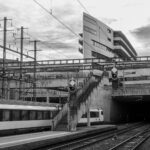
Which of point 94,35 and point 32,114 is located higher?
point 94,35

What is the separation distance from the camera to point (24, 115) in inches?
1097

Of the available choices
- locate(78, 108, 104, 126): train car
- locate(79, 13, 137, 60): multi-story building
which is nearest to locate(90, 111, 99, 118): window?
locate(78, 108, 104, 126): train car

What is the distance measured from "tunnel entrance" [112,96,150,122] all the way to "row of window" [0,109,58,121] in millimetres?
28846

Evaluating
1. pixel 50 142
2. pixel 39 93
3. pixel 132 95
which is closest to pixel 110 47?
pixel 39 93

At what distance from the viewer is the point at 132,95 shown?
54000 mm

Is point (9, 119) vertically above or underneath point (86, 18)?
underneath

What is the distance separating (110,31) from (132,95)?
7039 centimetres

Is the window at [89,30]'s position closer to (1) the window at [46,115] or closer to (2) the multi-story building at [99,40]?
(2) the multi-story building at [99,40]

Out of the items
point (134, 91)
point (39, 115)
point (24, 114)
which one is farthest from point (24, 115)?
point (134, 91)

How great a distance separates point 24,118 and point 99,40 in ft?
270

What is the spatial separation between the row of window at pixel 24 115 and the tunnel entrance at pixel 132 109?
2885cm

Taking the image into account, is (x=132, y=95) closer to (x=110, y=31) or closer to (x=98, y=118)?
(x=98, y=118)

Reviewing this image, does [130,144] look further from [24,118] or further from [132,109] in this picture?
[132,109]

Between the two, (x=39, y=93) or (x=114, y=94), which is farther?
(x=39, y=93)
